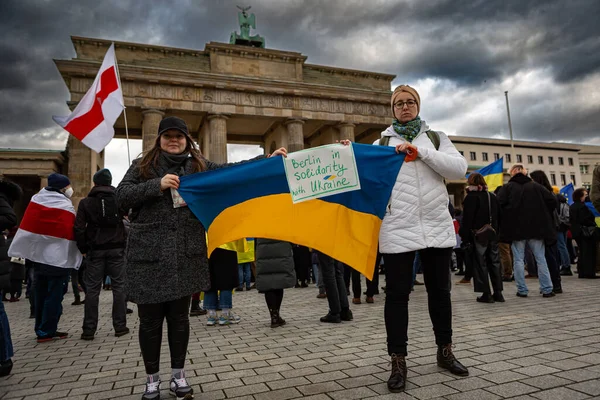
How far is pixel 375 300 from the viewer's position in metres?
7.66

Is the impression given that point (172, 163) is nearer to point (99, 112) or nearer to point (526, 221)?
point (526, 221)

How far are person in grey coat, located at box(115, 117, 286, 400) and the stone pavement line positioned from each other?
38 centimetres

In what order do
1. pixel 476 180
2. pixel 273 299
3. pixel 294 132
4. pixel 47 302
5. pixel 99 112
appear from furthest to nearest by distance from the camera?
pixel 294 132 → pixel 99 112 → pixel 476 180 → pixel 273 299 → pixel 47 302

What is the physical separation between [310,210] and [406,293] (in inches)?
41.8

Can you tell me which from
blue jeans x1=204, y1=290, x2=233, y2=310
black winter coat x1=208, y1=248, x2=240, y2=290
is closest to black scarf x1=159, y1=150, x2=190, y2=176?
black winter coat x1=208, y1=248, x2=240, y2=290

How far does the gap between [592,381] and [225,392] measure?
8.63ft

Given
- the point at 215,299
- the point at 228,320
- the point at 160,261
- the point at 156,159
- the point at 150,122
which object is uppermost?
the point at 150,122

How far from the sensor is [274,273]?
18.9 feet

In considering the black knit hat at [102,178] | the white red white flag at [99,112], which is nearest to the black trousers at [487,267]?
the black knit hat at [102,178]

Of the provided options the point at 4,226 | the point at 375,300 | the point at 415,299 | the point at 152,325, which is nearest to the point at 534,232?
the point at 415,299

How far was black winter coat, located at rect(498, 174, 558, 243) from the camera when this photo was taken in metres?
7.12

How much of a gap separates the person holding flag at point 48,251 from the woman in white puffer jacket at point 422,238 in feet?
15.6

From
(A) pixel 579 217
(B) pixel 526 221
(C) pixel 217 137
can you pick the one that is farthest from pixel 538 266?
(C) pixel 217 137

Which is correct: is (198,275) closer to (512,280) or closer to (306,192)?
(306,192)
